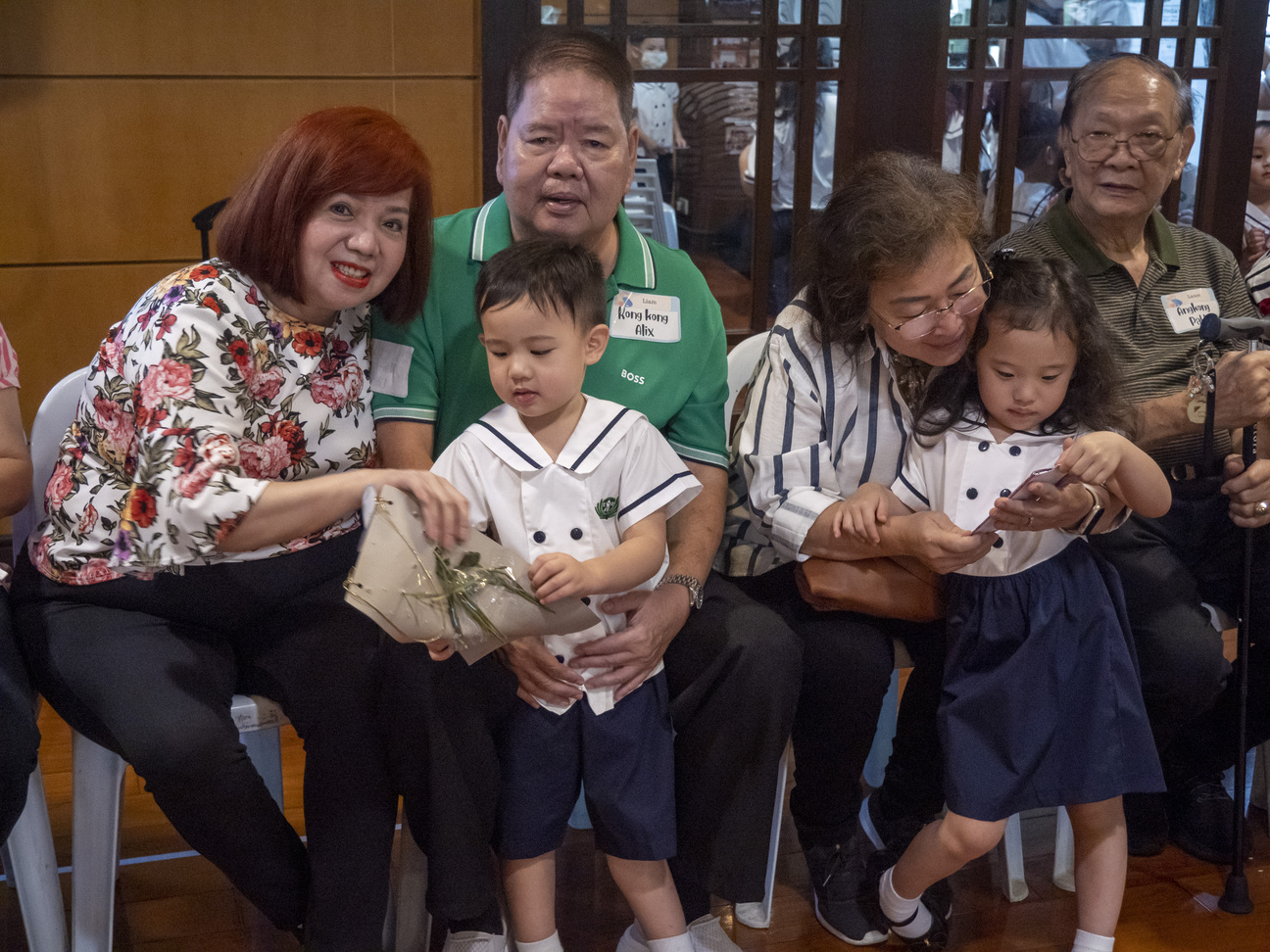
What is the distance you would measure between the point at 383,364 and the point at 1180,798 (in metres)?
1.87

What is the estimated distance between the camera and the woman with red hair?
1613mm

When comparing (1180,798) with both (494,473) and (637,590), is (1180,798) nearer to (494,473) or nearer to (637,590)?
(637,590)

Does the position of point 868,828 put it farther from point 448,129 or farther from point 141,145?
point 141,145

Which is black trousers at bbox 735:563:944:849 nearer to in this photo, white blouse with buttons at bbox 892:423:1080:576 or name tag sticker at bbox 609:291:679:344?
white blouse with buttons at bbox 892:423:1080:576

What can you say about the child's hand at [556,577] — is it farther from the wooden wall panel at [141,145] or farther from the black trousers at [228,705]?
the wooden wall panel at [141,145]

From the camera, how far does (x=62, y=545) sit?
69.9 inches

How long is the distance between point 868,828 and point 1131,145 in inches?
60.2

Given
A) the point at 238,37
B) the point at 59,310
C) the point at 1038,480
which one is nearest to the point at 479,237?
the point at 1038,480

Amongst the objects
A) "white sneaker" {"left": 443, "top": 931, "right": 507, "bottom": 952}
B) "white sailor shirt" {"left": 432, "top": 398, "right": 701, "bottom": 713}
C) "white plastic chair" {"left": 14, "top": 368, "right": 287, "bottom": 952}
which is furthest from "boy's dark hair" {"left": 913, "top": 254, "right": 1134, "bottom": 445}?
"white plastic chair" {"left": 14, "top": 368, "right": 287, "bottom": 952}

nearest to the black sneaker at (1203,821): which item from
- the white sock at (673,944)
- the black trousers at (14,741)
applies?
the white sock at (673,944)

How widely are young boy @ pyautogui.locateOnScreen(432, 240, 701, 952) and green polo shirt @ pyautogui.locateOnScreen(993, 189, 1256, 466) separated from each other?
102 centimetres

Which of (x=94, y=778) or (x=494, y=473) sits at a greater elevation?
(x=494, y=473)

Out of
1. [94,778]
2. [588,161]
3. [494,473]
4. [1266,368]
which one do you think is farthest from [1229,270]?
[94,778]

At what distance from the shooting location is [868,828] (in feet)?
7.68
